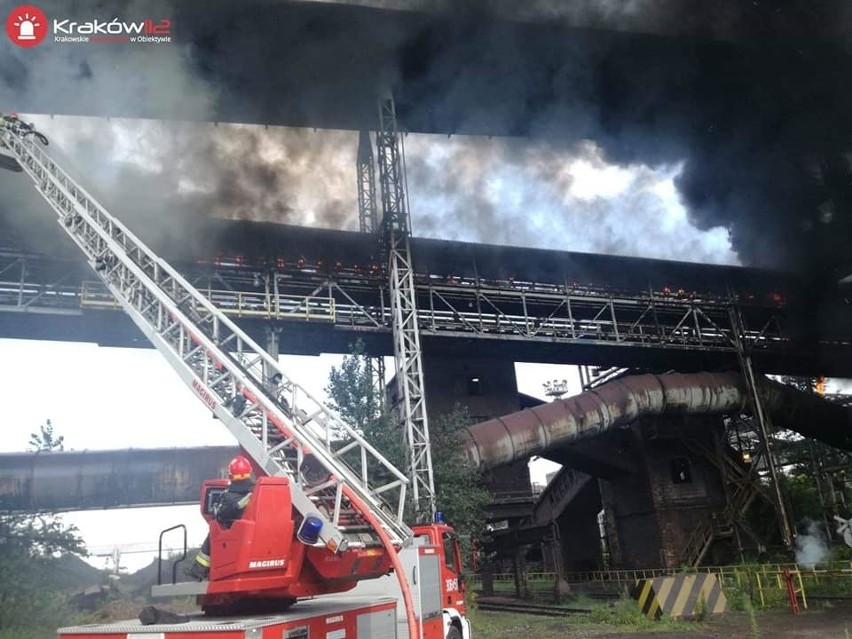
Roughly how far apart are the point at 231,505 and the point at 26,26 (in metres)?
15.2

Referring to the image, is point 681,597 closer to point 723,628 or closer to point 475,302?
point 723,628

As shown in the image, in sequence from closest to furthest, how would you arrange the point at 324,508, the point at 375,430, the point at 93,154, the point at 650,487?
the point at 324,508 < the point at 375,430 < the point at 93,154 < the point at 650,487

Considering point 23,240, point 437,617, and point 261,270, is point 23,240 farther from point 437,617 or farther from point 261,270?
point 437,617

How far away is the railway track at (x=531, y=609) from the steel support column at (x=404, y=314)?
16.0 feet

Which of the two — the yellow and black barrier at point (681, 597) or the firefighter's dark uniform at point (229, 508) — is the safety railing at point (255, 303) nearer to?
the yellow and black barrier at point (681, 597)

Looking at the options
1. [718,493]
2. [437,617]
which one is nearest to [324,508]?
[437,617]

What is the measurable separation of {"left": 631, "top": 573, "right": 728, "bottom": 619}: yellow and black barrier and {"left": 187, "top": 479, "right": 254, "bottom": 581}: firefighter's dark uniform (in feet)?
35.2

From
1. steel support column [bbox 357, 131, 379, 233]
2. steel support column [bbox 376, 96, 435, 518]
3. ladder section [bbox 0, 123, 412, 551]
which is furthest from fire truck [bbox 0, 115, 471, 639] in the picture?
steel support column [bbox 357, 131, 379, 233]

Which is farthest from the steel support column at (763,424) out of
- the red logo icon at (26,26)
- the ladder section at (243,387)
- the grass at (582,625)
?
the red logo icon at (26,26)

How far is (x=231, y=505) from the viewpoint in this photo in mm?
5477

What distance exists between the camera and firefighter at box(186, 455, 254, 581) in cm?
548

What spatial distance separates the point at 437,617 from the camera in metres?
7.77

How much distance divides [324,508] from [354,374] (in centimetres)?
949

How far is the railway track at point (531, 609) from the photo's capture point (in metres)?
15.9
